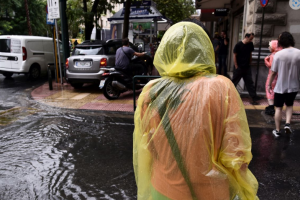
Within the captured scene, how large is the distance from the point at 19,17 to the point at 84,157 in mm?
26147

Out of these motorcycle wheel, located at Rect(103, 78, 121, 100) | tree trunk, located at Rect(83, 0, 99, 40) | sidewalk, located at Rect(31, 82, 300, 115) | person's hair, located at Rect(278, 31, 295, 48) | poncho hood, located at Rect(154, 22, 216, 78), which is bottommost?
sidewalk, located at Rect(31, 82, 300, 115)

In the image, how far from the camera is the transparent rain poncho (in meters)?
1.49

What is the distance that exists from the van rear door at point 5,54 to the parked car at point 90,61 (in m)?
4.02

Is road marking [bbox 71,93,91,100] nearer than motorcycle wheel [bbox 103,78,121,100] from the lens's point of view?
No

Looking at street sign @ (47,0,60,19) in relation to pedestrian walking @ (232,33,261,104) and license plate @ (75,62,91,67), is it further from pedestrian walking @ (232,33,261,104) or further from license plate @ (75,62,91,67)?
pedestrian walking @ (232,33,261,104)

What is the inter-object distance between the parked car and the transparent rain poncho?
7.50 metres

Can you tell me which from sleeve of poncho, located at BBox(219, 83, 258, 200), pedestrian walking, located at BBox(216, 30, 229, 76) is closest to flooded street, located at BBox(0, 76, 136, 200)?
sleeve of poncho, located at BBox(219, 83, 258, 200)

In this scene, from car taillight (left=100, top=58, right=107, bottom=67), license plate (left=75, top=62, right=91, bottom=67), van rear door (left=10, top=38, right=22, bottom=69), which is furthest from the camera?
van rear door (left=10, top=38, right=22, bottom=69)

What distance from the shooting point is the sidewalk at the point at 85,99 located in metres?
7.39

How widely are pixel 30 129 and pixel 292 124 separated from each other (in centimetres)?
526

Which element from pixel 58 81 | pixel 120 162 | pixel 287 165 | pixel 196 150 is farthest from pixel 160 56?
pixel 58 81

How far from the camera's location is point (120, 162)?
4.18m

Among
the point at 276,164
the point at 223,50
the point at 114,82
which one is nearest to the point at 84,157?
the point at 276,164

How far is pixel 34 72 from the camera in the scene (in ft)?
41.7
